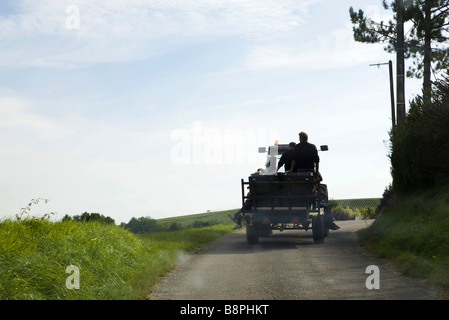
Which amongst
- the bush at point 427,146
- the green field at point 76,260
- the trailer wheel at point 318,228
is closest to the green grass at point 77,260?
the green field at point 76,260

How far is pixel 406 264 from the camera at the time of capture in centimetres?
955

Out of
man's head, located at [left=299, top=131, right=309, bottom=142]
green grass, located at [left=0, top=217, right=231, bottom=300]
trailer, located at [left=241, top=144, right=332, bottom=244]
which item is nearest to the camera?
green grass, located at [left=0, top=217, right=231, bottom=300]

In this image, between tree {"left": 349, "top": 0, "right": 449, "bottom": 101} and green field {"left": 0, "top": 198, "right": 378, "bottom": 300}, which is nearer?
green field {"left": 0, "top": 198, "right": 378, "bottom": 300}

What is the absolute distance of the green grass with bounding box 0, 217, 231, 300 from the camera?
748 cm

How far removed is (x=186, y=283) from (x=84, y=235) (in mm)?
3652

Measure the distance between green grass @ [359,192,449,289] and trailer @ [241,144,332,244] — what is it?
1.66 m

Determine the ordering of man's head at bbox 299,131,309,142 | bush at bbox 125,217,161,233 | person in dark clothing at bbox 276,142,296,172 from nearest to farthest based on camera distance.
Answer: man's head at bbox 299,131,309,142
person in dark clothing at bbox 276,142,296,172
bush at bbox 125,217,161,233

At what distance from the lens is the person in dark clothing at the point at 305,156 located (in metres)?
14.6

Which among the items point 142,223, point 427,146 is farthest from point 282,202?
point 142,223

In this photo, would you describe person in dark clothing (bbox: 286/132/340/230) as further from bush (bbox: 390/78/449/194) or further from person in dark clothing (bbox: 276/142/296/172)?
→ bush (bbox: 390/78/449/194)

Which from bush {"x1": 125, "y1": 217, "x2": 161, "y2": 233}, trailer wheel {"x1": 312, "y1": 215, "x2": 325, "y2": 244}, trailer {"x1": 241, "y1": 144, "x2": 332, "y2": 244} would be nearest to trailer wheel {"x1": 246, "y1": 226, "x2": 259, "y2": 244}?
trailer {"x1": 241, "y1": 144, "x2": 332, "y2": 244}

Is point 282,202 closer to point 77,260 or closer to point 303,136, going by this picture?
point 303,136

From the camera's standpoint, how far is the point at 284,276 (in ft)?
29.9
